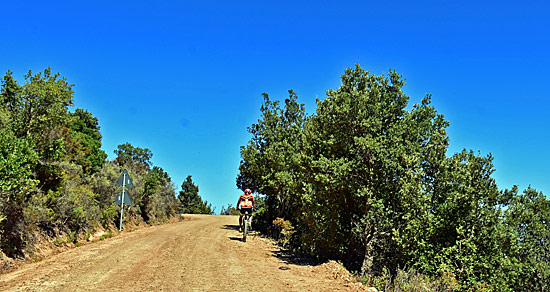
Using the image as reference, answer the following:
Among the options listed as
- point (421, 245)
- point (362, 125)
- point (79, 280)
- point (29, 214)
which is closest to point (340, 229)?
point (421, 245)

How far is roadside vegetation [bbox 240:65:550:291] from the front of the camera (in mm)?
11359

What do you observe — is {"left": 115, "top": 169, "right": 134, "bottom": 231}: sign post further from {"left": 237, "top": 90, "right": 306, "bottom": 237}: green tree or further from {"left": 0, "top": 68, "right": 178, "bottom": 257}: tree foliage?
{"left": 237, "top": 90, "right": 306, "bottom": 237}: green tree

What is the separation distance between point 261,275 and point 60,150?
8880 millimetres

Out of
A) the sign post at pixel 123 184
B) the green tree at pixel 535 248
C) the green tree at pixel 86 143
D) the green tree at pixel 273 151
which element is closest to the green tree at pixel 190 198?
the green tree at pixel 86 143

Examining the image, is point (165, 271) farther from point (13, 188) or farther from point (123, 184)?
point (123, 184)

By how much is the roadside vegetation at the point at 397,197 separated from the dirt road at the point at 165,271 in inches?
75.3

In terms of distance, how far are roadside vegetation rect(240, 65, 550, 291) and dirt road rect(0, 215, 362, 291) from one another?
191 cm

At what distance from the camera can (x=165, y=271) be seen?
9.89 meters

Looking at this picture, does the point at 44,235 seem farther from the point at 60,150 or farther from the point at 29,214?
the point at 60,150

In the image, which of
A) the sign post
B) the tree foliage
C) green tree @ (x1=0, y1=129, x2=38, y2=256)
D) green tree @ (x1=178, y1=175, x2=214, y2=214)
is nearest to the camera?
green tree @ (x1=0, y1=129, x2=38, y2=256)

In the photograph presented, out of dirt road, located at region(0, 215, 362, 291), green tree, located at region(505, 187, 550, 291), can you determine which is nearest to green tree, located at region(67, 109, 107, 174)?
dirt road, located at region(0, 215, 362, 291)

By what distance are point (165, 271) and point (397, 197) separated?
694 centimetres

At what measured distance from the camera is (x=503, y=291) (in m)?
11.9

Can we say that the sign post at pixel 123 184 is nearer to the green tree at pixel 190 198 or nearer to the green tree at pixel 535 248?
the green tree at pixel 535 248
